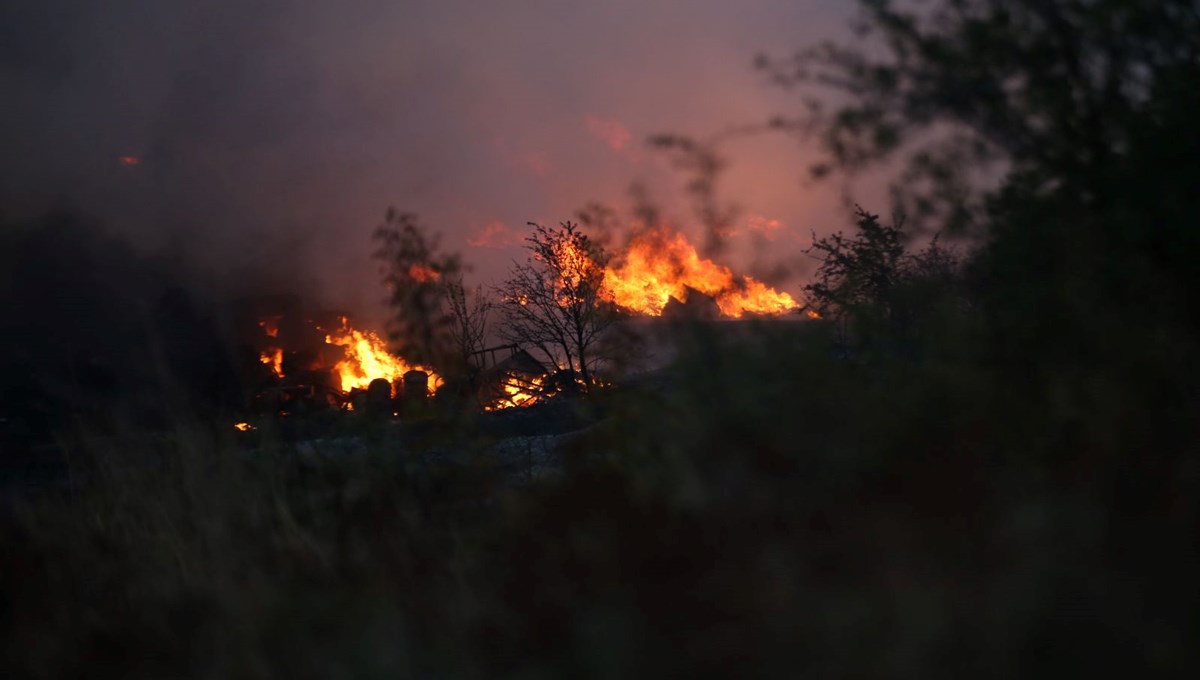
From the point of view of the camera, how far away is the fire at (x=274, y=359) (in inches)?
1179

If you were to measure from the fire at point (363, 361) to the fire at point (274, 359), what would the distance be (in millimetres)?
1833

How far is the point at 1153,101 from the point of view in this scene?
6496 mm

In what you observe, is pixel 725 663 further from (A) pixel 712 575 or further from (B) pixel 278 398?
(B) pixel 278 398

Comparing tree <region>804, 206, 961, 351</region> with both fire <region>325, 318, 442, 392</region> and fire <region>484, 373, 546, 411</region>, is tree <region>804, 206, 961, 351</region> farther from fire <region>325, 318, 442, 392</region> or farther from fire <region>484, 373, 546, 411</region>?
fire <region>325, 318, 442, 392</region>

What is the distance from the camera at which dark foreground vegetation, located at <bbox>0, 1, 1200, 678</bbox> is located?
143 inches

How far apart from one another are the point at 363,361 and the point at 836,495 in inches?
1012

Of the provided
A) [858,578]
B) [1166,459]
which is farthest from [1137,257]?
[858,578]

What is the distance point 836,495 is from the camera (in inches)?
181

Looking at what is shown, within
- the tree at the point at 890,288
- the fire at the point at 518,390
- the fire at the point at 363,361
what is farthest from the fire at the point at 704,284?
the fire at the point at 363,361

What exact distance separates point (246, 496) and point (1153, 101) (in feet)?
20.0

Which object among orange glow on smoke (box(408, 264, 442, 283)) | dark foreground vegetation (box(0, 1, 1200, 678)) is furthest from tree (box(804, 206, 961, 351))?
orange glow on smoke (box(408, 264, 442, 283))

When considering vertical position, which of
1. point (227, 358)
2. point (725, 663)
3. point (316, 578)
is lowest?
point (725, 663)

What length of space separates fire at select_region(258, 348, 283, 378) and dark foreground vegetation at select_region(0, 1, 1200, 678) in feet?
75.2

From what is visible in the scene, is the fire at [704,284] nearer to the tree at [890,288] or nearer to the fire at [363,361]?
the tree at [890,288]
